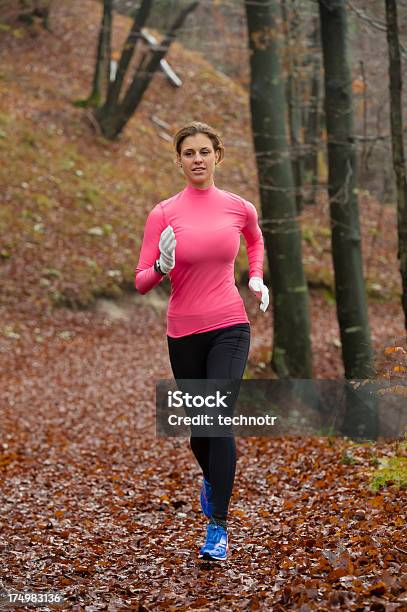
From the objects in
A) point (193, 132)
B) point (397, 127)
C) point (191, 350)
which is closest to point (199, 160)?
point (193, 132)

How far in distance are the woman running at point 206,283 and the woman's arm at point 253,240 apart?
0.01 m

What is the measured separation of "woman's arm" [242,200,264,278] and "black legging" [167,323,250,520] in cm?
36

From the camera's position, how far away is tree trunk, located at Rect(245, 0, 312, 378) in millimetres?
10625

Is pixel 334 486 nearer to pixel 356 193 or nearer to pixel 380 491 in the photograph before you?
pixel 380 491

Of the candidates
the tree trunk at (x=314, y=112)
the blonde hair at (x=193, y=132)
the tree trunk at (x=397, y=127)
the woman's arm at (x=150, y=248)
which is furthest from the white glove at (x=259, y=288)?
the tree trunk at (x=314, y=112)

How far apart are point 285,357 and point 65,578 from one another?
711cm

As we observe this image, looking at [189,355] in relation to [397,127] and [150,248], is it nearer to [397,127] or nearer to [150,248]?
[150,248]

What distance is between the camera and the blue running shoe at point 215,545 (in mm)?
4637

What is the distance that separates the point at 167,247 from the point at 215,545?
1723mm

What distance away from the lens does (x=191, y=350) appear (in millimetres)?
4762

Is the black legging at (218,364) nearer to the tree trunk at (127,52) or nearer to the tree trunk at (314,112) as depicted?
the tree trunk at (314,112)

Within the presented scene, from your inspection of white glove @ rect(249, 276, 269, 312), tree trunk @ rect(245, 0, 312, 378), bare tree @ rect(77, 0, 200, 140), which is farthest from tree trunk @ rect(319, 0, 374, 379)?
bare tree @ rect(77, 0, 200, 140)

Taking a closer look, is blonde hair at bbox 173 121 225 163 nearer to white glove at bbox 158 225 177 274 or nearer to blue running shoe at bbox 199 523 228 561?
white glove at bbox 158 225 177 274

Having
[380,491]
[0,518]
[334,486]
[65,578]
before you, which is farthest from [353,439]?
[65,578]
